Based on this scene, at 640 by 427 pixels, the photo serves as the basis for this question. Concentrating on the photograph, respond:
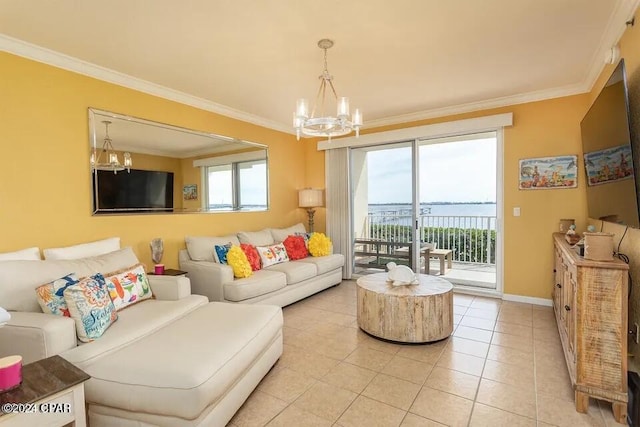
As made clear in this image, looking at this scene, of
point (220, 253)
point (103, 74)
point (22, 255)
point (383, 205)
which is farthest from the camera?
point (383, 205)

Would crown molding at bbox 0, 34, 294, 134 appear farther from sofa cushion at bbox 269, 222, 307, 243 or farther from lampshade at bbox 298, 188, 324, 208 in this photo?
sofa cushion at bbox 269, 222, 307, 243

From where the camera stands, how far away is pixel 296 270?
3977 millimetres

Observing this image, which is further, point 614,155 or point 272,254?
point 272,254

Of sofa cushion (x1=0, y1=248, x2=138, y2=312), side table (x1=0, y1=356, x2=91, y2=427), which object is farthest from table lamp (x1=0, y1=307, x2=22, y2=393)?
sofa cushion (x1=0, y1=248, x2=138, y2=312)

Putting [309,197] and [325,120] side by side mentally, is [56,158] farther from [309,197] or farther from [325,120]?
[309,197]

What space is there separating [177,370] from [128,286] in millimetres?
1231

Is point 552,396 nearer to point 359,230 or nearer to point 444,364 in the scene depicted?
point 444,364

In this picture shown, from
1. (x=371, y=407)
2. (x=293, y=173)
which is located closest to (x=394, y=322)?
(x=371, y=407)

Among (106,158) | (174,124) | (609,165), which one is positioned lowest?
(609,165)

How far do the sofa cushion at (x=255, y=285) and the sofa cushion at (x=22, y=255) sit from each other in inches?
61.2

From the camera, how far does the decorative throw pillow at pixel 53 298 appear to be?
6.57 feet

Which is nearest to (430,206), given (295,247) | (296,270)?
(295,247)

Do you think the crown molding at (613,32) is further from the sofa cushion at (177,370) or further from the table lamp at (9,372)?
the table lamp at (9,372)

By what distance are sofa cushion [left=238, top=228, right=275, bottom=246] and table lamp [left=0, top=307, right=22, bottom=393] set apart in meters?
2.89
